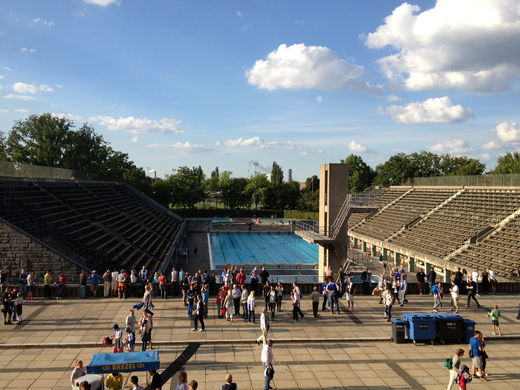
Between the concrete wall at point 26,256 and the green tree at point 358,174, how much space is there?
74329 mm

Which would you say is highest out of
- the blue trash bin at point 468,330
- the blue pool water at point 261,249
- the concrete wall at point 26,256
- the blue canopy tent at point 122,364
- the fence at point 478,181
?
the fence at point 478,181

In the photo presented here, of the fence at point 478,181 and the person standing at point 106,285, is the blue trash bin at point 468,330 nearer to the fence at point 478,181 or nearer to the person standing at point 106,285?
the person standing at point 106,285

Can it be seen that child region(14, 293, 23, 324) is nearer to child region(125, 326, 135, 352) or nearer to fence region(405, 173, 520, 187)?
child region(125, 326, 135, 352)

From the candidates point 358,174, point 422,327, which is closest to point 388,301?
point 422,327

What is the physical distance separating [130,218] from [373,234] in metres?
25.1

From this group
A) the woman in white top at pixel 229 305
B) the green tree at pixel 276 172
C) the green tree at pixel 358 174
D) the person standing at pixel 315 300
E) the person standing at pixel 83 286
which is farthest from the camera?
the green tree at pixel 276 172

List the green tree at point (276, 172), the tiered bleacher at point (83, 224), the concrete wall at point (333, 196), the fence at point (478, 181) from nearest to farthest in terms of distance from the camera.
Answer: the tiered bleacher at point (83, 224) < the concrete wall at point (333, 196) < the fence at point (478, 181) < the green tree at point (276, 172)

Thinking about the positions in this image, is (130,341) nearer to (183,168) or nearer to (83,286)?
(83,286)

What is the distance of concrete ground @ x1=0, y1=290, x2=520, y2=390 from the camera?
10.6m

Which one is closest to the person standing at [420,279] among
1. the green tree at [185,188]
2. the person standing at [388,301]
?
the person standing at [388,301]

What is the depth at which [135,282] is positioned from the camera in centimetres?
1867

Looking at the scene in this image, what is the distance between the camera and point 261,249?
47.3 m

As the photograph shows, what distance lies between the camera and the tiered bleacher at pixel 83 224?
21.3 meters

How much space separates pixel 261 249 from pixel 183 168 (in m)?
44.1
